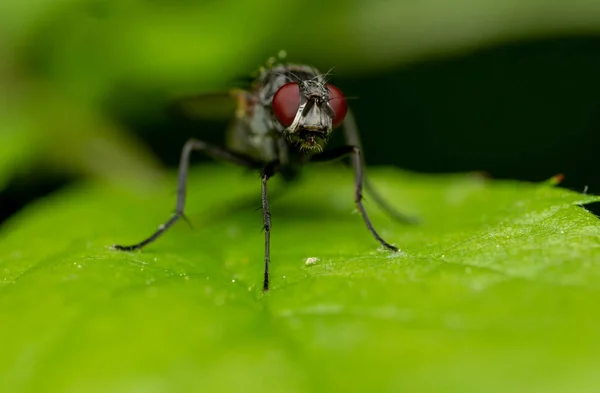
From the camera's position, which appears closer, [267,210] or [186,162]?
[267,210]

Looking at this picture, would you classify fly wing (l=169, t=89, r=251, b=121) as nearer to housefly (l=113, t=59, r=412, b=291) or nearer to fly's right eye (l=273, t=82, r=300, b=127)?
housefly (l=113, t=59, r=412, b=291)

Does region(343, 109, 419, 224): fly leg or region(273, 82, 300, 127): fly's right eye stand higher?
region(273, 82, 300, 127): fly's right eye

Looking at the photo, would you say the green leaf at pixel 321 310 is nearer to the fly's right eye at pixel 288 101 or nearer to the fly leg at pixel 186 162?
the fly leg at pixel 186 162

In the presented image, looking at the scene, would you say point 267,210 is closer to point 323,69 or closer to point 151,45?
point 323,69

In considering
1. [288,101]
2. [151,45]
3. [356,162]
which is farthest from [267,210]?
[151,45]

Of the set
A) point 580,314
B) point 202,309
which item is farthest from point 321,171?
point 580,314

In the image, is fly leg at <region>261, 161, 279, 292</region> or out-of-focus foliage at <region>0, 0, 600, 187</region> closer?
fly leg at <region>261, 161, 279, 292</region>

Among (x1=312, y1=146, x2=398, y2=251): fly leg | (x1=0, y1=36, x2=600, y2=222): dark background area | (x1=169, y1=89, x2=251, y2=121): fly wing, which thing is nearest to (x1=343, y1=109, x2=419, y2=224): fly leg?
(x1=312, y1=146, x2=398, y2=251): fly leg

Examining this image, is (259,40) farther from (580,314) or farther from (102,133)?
(580,314)
